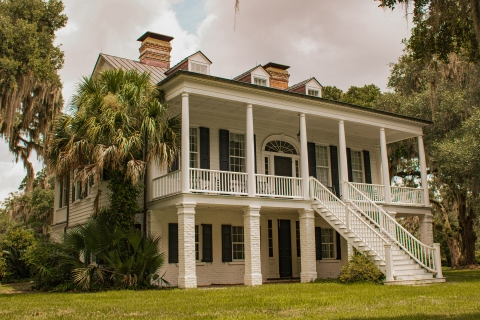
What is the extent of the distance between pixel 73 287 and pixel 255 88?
8557 mm

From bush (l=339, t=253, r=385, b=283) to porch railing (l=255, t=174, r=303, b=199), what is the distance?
3437 millimetres

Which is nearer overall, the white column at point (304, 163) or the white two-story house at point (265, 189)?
the white two-story house at point (265, 189)

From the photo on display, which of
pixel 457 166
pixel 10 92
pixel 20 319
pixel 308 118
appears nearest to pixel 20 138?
pixel 10 92

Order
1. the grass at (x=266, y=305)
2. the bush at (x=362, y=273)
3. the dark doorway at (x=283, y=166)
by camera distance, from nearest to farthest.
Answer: the grass at (x=266, y=305), the bush at (x=362, y=273), the dark doorway at (x=283, y=166)

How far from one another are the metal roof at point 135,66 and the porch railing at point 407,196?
10.7 metres

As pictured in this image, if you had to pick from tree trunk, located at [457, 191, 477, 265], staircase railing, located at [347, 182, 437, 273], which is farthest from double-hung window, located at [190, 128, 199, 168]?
tree trunk, located at [457, 191, 477, 265]

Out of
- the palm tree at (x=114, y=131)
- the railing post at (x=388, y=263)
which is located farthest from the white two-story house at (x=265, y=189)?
the palm tree at (x=114, y=131)

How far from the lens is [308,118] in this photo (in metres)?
21.0

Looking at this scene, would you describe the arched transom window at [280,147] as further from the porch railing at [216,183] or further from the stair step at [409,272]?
the stair step at [409,272]

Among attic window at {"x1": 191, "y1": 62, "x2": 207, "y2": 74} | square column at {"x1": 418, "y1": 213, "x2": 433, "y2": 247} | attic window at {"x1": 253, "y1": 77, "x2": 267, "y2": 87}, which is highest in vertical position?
attic window at {"x1": 191, "y1": 62, "x2": 207, "y2": 74}

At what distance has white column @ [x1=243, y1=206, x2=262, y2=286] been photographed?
16766 mm

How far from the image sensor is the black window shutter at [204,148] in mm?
19188

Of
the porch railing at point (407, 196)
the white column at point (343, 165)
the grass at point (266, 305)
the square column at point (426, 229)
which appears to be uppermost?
the white column at point (343, 165)

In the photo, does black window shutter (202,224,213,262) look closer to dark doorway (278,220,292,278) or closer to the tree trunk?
dark doorway (278,220,292,278)
